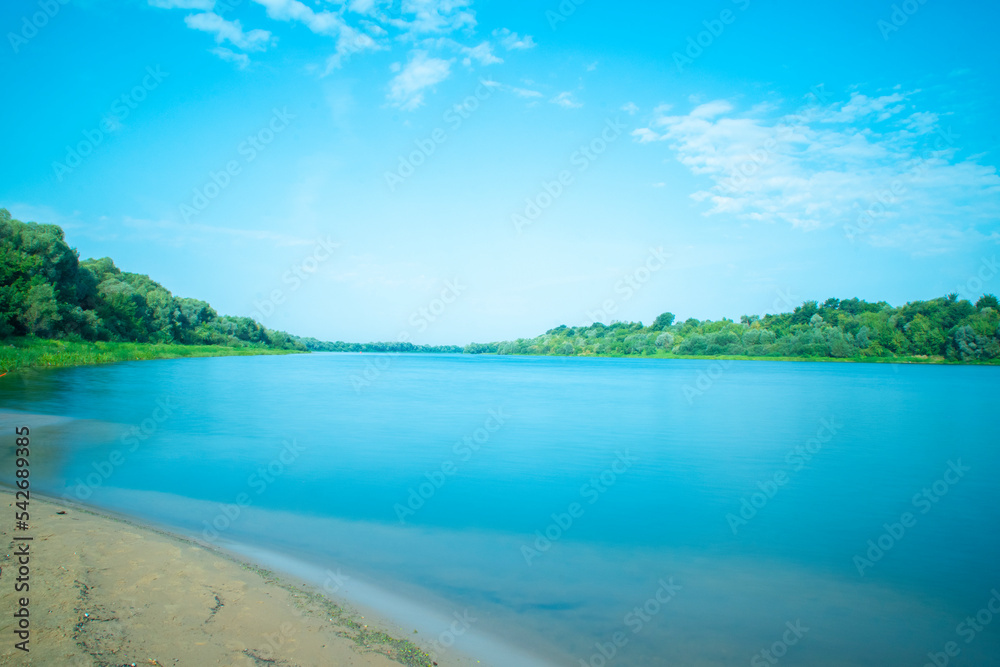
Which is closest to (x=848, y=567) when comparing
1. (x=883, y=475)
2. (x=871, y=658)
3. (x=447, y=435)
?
(x=871, y=658)

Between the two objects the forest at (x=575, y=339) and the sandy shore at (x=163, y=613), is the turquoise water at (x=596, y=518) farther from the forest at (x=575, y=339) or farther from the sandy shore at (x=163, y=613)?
the forest at (x=575, y=339)

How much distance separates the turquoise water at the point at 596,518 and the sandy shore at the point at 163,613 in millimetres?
782

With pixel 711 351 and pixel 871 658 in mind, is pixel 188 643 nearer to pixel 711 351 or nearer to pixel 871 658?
pixel 871 658

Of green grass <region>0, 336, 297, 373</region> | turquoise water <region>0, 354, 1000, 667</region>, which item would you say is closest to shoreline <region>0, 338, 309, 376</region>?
green grass <region>0, 336, 297, 373</region>

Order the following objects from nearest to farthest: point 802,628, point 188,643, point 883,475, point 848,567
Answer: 1. point 188,643
2. point 802,628
3. point 848,567
4. point 883,475

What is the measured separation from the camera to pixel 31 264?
39.9 meters

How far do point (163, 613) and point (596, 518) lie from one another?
664 cm

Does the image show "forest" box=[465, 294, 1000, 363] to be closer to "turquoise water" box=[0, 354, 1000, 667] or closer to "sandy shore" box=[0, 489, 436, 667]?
"turquoise water" box=[0, 354, 1000, 667]

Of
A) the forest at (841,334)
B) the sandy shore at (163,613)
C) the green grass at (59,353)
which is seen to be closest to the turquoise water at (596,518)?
the sandy shore at (163,613)

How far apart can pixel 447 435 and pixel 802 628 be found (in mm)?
13218

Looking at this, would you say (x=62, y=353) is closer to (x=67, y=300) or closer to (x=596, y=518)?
(x=67, y=300)

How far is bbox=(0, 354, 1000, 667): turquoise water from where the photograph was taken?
5074 millimetres

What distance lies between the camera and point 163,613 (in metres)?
3.98

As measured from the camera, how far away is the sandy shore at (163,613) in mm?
3416
